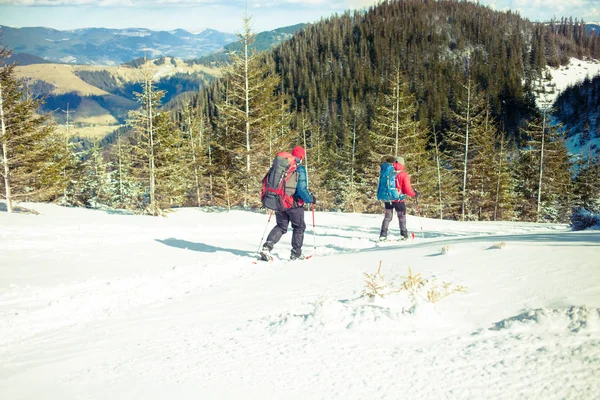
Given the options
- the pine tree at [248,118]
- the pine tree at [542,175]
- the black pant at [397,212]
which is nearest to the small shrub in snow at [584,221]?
the black pant at [397,212]

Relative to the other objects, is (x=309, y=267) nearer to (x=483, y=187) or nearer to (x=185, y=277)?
(x=185, y=277)

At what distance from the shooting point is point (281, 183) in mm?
6750

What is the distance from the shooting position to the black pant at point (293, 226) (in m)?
6.96

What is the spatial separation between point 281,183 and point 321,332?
4.20m

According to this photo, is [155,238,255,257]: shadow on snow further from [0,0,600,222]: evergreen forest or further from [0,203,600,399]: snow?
[0,0,600,222]: evergreen forest

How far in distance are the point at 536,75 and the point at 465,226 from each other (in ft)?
400

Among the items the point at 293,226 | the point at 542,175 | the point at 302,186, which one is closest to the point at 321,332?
the point at 302,186

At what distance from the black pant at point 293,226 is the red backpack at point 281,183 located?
0.66 feet

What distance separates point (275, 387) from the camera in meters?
2.14

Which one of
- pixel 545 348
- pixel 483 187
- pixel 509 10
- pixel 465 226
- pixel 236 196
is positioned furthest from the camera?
pixel 509 10

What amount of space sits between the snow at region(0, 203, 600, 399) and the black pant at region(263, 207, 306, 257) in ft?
4.44

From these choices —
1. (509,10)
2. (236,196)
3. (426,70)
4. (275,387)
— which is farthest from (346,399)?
(509,10)

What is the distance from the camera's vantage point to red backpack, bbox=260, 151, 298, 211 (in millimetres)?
Result: 6715

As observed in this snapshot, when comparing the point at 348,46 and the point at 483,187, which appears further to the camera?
the point at 348,46
